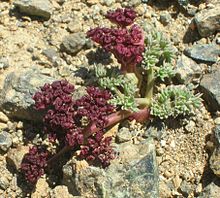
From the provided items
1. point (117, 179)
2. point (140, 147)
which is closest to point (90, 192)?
point (117, 179)

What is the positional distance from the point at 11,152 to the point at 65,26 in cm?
184

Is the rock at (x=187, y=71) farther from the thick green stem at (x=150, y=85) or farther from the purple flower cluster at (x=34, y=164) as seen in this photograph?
the purple flower cluster at (x=34, y=164)

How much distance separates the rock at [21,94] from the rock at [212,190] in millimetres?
1961

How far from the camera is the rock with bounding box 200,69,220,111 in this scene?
238 inches

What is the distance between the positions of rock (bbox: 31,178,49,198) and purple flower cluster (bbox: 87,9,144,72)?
5.14 feet

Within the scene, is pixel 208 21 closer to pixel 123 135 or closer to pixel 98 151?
pixel 123 135

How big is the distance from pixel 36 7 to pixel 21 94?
4.50ft

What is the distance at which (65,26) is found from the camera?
702cm

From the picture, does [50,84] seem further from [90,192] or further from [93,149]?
[90,192]

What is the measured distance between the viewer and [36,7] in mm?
7012

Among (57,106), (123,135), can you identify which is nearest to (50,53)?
(57,106)

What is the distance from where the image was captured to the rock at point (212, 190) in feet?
18.1

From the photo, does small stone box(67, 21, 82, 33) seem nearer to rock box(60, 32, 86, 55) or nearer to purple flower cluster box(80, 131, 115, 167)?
rock box(60, 32, 86, 55)

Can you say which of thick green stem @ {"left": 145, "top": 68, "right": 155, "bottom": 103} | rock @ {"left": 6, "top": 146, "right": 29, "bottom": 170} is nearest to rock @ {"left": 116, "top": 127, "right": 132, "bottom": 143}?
thick green stem @ {"left": 145, "top": 68, "right": 155, "bottom": 103}
